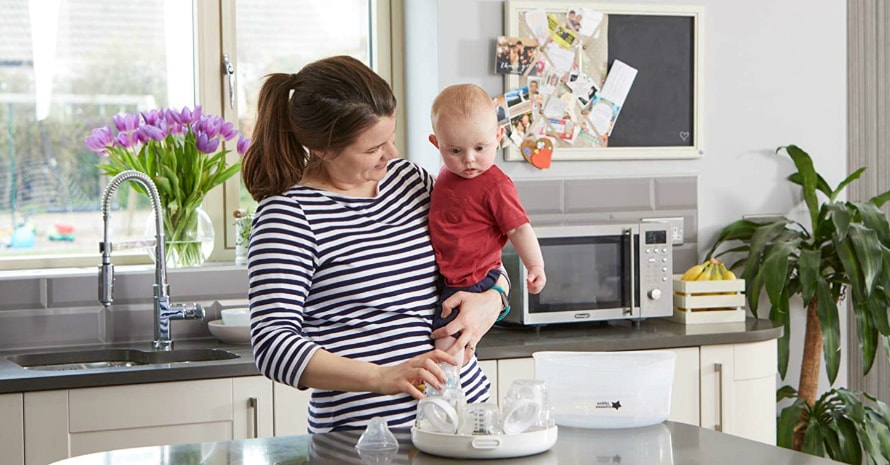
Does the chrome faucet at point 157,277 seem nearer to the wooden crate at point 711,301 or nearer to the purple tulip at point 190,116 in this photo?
the purple tulip at point 190,116

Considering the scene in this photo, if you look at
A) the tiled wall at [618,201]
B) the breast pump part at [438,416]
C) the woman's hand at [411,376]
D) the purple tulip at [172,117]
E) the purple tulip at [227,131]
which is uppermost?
the purple tulip at [172,117]

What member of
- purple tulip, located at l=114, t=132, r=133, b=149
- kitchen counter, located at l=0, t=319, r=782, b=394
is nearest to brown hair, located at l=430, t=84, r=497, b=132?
kitchen counter, located at l=0, t=319, r=782, b=394

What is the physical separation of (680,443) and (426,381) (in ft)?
1.27

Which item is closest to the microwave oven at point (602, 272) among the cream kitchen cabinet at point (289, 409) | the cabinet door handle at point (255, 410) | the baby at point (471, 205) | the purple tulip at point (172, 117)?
the cream kitchen cabinet at point (289, 409)

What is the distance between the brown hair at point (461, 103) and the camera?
189 cm

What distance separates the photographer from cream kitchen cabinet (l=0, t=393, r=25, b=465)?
2.53 meters

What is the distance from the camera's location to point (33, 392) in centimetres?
255

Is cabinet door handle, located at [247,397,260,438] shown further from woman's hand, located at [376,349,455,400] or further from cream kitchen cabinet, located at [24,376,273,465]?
woman's hand, located at [376,349,455,400]

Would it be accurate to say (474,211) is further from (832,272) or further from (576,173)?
(832,272)

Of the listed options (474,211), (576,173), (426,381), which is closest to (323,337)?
(426,381)

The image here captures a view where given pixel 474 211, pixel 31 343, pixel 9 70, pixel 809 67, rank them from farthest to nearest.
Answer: pixel 809 67
pixel 9 70
pixel 31 343
pixel 474 211

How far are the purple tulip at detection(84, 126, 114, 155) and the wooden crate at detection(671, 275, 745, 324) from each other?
67.4 inches

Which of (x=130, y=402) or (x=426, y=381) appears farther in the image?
(x=130, y=402)

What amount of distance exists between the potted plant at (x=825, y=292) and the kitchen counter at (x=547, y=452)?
1716mm
